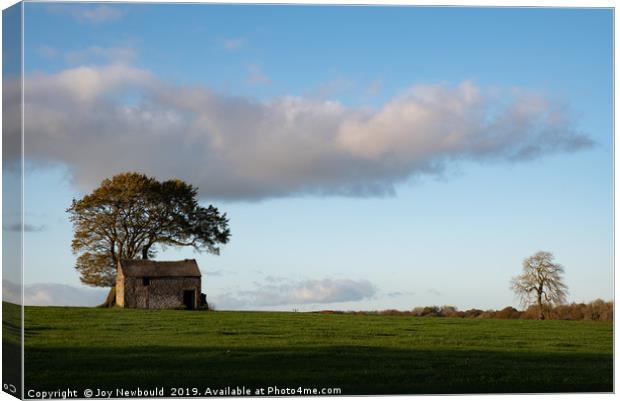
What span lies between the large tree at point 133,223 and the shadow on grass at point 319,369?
1921 millimetres

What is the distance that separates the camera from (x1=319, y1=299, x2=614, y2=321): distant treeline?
2311cm

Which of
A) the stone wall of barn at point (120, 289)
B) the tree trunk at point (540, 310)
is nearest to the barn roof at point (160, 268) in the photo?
the stone wall of barn at point (120, 289)

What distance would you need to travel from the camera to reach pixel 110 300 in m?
22.7

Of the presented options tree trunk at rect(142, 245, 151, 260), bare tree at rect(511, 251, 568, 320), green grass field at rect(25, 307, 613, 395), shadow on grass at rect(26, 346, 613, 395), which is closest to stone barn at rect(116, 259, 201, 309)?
tree trunk at rect(142, 245, 151, 260)

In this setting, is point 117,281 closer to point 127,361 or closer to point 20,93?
point 127,361

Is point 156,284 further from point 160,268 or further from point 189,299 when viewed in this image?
point 189,299

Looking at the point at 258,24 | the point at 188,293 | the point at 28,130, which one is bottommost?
the point at 188,293

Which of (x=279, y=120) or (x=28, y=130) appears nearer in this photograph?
(x=28, y=130)

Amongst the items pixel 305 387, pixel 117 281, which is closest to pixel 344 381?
pixel 305 387

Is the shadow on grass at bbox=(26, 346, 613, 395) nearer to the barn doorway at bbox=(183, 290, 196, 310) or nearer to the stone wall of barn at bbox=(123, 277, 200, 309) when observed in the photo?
the barn doorway at bbox=(183, 290, 196, 310)

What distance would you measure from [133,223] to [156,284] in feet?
5.33

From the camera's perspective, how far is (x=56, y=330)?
2119 centimetres

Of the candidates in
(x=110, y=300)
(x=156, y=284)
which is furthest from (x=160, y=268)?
(x=110, y=300)

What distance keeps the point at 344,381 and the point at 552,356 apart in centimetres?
543
